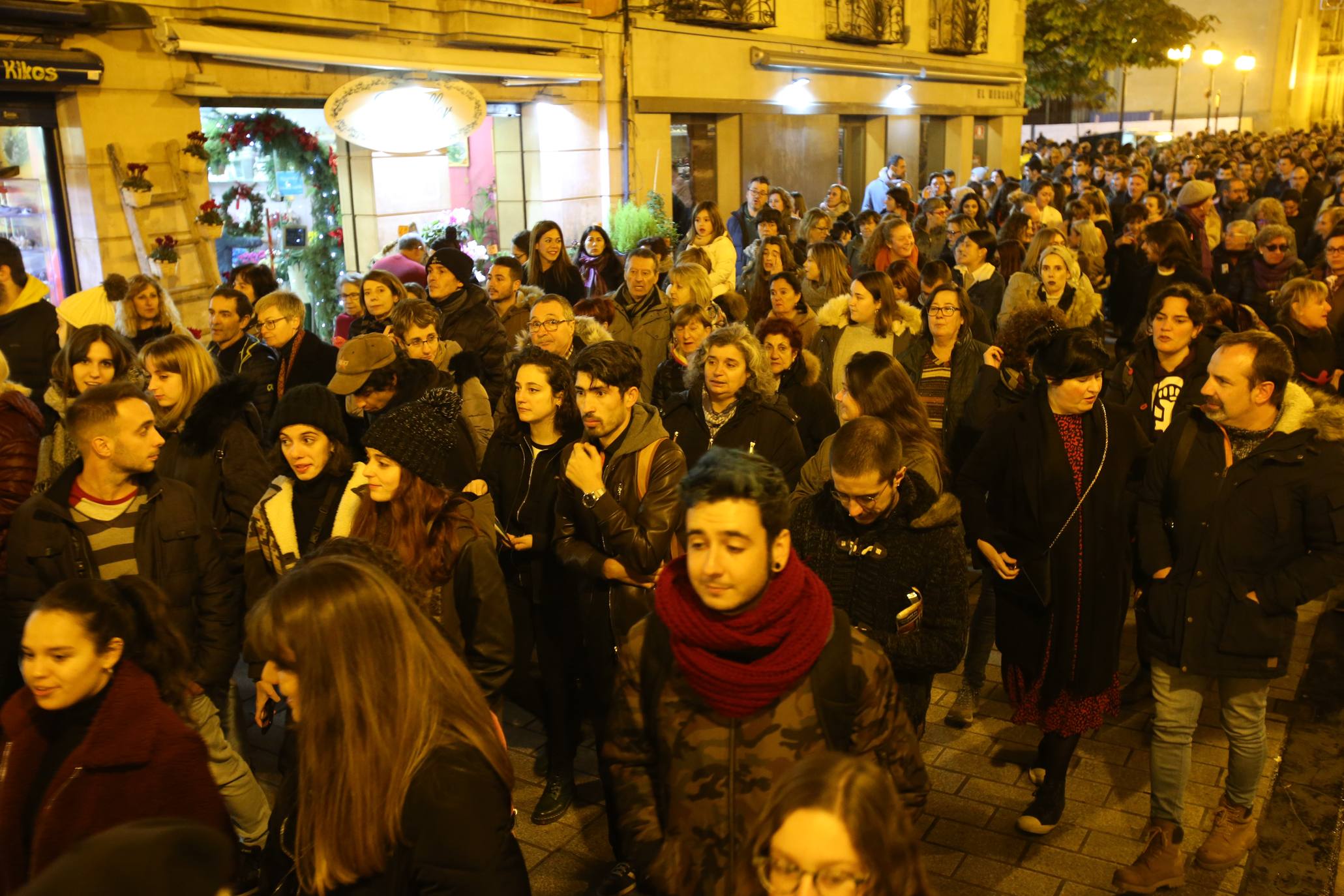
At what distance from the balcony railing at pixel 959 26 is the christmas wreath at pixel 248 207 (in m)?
18.1

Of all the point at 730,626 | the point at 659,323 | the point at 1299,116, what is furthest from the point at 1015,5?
the point at 1299,116

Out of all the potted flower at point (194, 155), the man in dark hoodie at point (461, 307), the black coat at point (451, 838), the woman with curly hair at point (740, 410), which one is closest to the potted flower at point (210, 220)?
the potted flower at point (194, 155)

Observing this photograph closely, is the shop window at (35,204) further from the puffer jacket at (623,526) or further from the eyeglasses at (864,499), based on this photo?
the eyeglasses at (864,499)

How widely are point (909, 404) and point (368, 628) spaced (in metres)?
2.91

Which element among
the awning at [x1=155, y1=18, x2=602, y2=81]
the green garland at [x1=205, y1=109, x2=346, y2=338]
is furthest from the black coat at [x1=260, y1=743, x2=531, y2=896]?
the green garland at [x1=205, y1=109, x2=346, y2=338]

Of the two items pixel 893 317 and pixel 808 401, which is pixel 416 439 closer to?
pixel 808 401

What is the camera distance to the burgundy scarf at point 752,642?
2.68 meters

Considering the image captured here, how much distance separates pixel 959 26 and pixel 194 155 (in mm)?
20427

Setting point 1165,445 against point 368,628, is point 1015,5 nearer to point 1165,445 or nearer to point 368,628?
point 1165,445

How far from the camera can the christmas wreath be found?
10.9m

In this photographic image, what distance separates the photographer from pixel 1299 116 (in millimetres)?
72188

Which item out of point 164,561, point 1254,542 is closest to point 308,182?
point 164,561

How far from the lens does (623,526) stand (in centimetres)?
441

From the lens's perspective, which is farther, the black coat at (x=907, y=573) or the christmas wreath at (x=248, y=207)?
the christmas wreath at (x=248, y=207)
